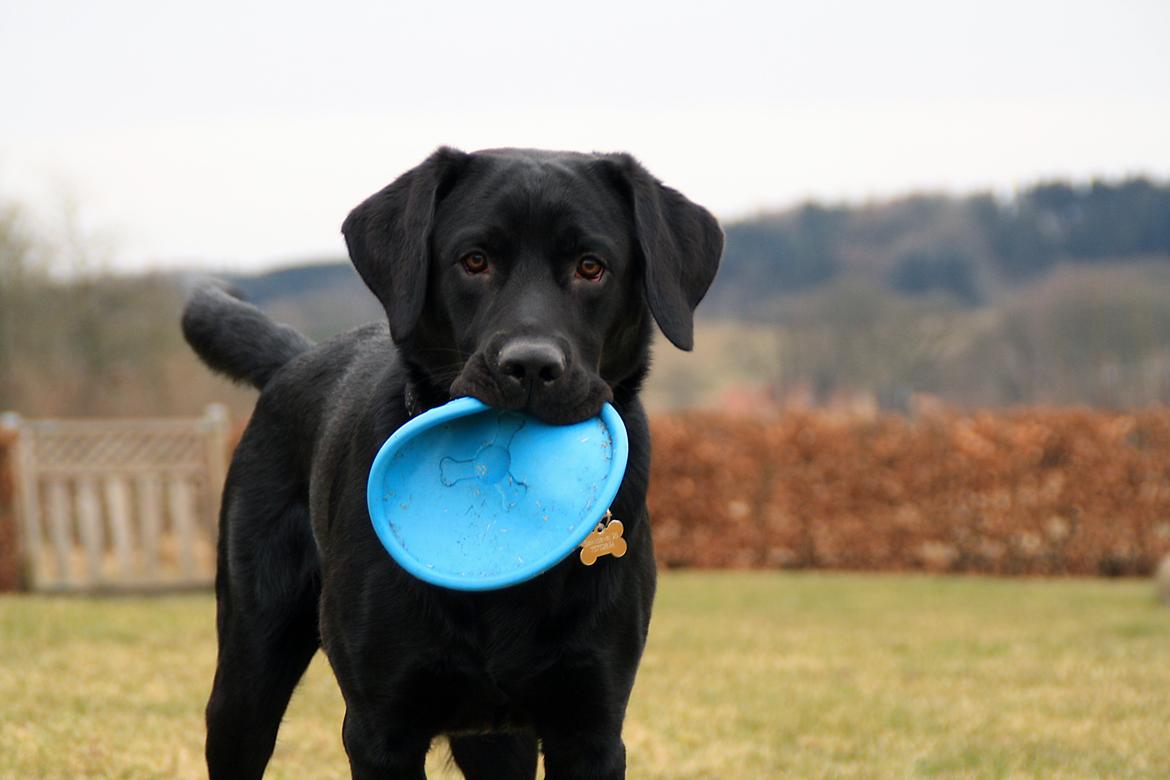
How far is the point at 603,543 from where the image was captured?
9.80 feet

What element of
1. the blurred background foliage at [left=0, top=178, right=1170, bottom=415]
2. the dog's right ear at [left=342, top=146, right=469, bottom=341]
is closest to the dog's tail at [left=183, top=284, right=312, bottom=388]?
the dog's right ear at [left=342, top=146, right=469, bottom=341]

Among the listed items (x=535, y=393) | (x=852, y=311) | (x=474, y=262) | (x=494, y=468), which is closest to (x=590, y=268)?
(x=474, y=262)

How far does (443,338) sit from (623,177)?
0.59m

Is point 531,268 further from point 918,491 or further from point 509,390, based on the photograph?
point 918,491

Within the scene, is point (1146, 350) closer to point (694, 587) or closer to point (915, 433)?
point (915, 433)

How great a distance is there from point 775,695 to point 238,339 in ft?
11.6

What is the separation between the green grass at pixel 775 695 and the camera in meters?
4.99

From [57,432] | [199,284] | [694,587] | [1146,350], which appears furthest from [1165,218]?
[199,284]

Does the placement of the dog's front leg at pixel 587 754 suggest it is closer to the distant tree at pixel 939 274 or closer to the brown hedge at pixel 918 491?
the brown hedge at pixel 918 491

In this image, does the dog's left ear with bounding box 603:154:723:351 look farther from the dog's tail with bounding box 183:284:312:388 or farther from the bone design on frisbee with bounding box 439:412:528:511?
the dog's tail with bounding box 183:284:312:388

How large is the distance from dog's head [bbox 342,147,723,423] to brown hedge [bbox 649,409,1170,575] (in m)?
11.9

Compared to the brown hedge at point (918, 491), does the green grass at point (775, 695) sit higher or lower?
higher

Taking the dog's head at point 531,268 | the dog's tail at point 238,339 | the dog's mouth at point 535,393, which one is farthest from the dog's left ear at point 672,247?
the dog's tail at point 238,339

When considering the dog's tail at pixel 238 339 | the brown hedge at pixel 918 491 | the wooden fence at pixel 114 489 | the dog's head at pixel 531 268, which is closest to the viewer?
the dog's head at pixel 531 268
